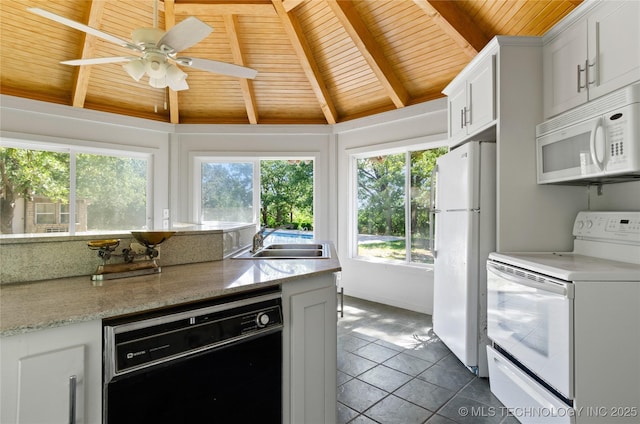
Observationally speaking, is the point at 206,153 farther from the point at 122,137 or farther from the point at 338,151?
the point at 338,151

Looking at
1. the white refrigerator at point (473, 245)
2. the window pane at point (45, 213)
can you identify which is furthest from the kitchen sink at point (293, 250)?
the window pane at point (45, 213)

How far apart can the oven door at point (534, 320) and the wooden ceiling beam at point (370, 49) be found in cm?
250

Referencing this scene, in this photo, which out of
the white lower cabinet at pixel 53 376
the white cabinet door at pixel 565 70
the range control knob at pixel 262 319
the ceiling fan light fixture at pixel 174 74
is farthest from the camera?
the ceiling fan light fixture at pixel 174 74

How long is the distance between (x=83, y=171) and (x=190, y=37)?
310cm

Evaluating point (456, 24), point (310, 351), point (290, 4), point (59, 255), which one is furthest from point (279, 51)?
point (310, 351)

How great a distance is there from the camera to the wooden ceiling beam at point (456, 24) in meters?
2.80

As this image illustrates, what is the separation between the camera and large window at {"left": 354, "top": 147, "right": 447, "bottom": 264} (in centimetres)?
398

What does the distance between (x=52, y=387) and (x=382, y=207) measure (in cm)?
391

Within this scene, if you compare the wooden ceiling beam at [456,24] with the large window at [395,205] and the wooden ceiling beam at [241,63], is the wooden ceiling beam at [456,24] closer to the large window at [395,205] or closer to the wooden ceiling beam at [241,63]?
the large window at [395,205]

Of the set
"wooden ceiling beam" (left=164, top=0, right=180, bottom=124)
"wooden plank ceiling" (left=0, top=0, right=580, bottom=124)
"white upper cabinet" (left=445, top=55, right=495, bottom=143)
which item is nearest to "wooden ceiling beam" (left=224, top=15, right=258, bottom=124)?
"wooden plank ceiling" (left=0, top=0, right=580, bottom=124)

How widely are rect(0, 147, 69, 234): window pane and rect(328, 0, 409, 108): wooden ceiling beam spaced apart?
3.82 meters

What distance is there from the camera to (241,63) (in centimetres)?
402

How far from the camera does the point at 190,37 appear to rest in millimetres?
2174

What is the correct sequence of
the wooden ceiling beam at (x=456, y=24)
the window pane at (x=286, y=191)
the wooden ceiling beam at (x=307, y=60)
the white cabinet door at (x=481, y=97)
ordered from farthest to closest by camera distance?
the window pane at (x=286, y=191), the wooden ceiling beam at (x=307, y=60), the wooden ceiling beam at (x=456, y=24), the white cabinet door at (x=481, y=97)
